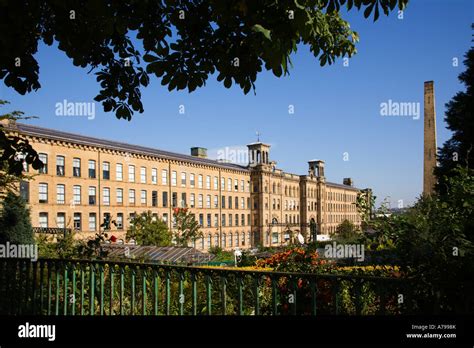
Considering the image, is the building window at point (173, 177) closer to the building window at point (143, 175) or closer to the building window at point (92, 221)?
the building window at point (143, 175)

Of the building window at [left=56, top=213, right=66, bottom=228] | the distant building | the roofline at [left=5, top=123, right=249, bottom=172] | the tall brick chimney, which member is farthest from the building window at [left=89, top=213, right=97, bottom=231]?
the tall brick chimney

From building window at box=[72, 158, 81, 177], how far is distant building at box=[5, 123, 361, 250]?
0.11 meters

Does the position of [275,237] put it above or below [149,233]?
below

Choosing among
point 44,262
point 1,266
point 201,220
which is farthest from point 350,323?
point 201,220

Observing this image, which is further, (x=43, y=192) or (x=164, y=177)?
(x=164, y=177)

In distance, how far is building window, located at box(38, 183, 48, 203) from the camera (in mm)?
42594

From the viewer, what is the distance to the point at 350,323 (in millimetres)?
4172

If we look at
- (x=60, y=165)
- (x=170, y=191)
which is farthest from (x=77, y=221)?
(x=170, y=191)

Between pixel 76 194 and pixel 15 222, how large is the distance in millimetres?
25241

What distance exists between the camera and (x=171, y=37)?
6164 mm

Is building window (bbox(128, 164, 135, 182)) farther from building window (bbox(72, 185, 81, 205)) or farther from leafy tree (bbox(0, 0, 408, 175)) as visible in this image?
leafy tree (bbox(0, 0, 408, 175))

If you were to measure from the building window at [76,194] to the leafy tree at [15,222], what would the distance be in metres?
20.8

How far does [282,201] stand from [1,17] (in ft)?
266

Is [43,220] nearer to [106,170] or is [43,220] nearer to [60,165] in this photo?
[60,165]
